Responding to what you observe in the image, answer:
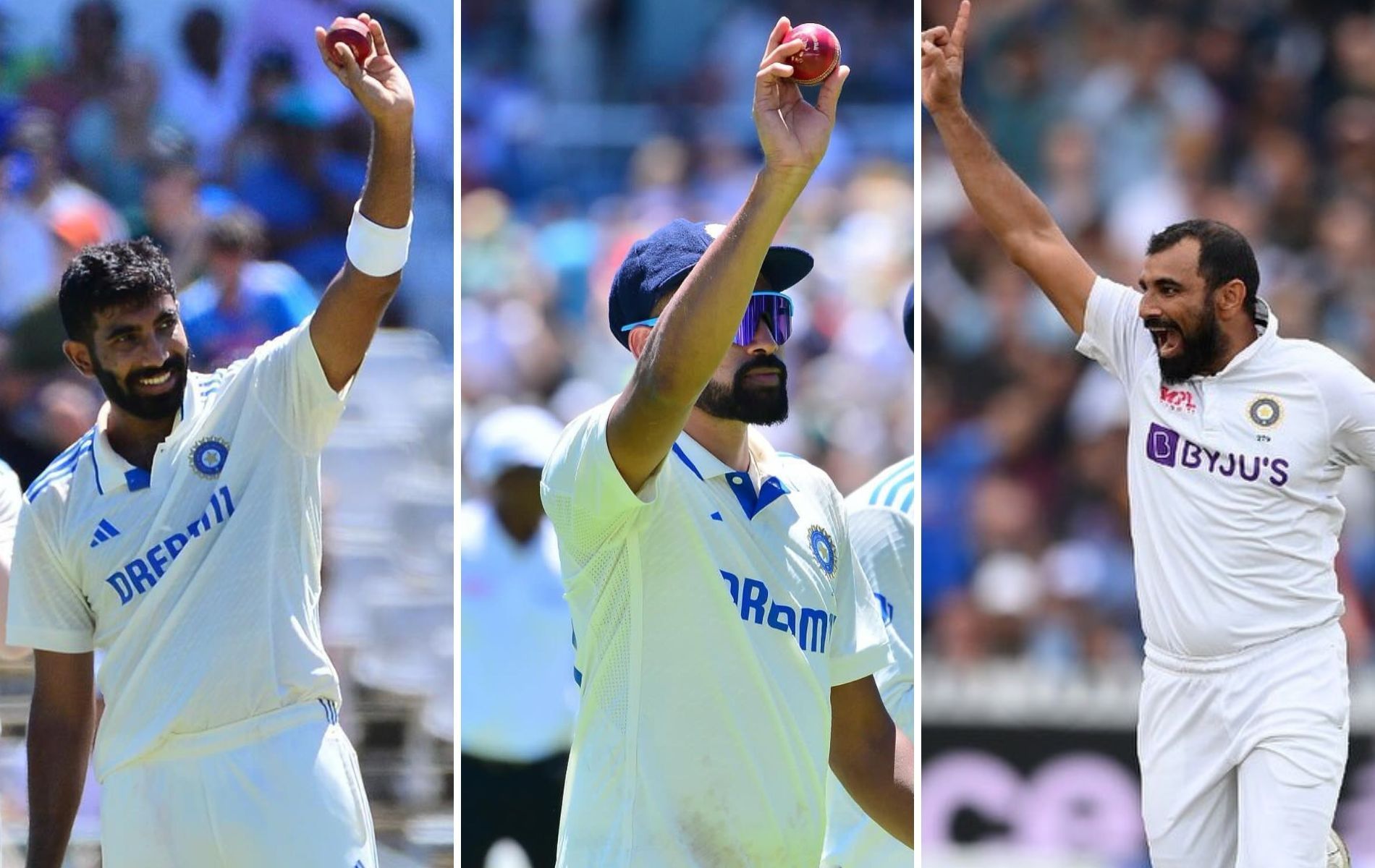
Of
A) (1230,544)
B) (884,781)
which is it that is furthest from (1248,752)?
(884,781)

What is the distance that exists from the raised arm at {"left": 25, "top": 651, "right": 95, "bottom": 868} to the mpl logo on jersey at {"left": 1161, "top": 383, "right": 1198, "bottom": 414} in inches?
100

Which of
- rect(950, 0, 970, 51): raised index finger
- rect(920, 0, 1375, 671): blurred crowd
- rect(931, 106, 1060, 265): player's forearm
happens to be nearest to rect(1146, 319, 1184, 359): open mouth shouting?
rect(931, 106, 1060, 265): player's forearm

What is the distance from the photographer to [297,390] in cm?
340

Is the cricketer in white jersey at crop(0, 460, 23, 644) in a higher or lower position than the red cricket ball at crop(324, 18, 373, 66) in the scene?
lower

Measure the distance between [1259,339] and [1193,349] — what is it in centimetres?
20

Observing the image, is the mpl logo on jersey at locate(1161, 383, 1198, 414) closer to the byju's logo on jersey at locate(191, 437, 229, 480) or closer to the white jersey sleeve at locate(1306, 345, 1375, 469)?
the white jersey sleeve at locate(1306, 345, 1375, 469)

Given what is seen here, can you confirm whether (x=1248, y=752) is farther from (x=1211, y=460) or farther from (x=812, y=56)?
(x=812, y=56)

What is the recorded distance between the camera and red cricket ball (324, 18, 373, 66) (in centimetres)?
328

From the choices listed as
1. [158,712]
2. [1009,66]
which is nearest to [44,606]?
[158,712]

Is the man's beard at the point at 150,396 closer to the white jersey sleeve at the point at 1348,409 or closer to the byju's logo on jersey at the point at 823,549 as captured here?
the byju's logo on jersey at the point at 823,549

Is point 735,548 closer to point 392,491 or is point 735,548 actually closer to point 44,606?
point 44,606

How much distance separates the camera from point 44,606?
3.49m

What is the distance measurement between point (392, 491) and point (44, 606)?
330cm

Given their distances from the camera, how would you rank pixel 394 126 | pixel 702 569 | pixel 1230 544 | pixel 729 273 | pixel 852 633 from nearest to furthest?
1. pixel 729 273
2. pixel 702 569
3. pixel 852 633
4. pixel 394 126
5. pixel 1230 544
